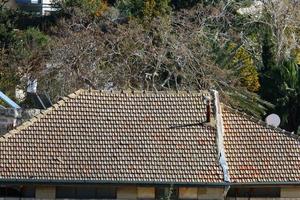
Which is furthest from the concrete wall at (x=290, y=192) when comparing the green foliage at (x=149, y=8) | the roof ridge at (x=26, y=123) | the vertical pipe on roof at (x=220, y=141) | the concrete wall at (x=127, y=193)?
the green foliage at (x=149, y=8)

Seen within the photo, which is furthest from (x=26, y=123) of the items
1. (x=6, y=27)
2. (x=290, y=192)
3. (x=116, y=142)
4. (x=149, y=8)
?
(x=6, y=27)

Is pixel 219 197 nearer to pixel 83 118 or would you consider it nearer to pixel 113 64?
pixel 83 118

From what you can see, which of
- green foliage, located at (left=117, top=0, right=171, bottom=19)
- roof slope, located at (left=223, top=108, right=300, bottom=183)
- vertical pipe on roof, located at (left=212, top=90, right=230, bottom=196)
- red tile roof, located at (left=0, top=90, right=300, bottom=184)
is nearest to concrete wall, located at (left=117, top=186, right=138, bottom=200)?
red tile roof, located at (left=0, top=90, right=300, bottom=184)

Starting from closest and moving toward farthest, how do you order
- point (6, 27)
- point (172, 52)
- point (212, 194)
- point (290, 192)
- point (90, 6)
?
1. point (212, 194)
2. point (290, 192)
3. point (172, 52)
4. point (6, 27)
5. point (90, 6)

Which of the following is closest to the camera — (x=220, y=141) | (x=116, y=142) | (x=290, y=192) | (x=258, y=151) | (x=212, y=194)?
(x=212, y=194)

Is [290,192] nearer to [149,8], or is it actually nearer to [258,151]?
[258,151]

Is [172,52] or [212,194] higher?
[172,52]
